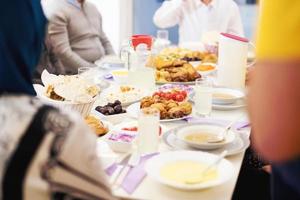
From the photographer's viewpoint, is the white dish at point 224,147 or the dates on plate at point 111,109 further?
the dates on plate at point 111,109

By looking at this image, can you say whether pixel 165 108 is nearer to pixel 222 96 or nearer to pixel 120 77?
pixel 222 96

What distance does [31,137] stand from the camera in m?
0.86

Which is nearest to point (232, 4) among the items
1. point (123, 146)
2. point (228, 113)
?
point (228, 113)

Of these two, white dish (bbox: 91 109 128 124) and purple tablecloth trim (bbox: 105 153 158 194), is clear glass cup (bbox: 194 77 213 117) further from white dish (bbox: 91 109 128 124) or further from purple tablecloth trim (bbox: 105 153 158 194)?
purple tablecloth trim (bbox: 105 153 158 194)

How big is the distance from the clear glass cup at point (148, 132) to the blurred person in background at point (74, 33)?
70.3 inches

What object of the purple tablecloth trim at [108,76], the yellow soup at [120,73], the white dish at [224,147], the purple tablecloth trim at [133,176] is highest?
the yellow soup at [120,73]

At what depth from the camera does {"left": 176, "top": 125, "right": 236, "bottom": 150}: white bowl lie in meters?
1.45

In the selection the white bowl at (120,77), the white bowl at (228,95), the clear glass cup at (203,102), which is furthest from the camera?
the white bowl at (120,77)

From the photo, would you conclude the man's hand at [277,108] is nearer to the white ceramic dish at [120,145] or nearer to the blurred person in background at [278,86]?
the blurred person in background at [278,86]

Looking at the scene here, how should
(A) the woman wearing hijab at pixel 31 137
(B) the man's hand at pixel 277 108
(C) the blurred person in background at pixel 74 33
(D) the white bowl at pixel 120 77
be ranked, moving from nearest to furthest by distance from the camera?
(B) the man's hand at pixel 277 108 < (A) the woman wearing hijab at pixel 31 137 < (D) the white bowl at pixel 120 77 < (C) the blurred person in background at pixel 74 33

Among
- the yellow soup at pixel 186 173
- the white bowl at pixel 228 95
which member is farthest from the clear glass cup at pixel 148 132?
the white bowl at pixel 228 95

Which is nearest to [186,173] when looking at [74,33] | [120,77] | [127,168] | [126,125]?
[127,168]

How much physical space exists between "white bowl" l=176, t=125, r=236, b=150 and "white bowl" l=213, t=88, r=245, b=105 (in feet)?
1.20

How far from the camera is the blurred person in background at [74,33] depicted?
316cm
